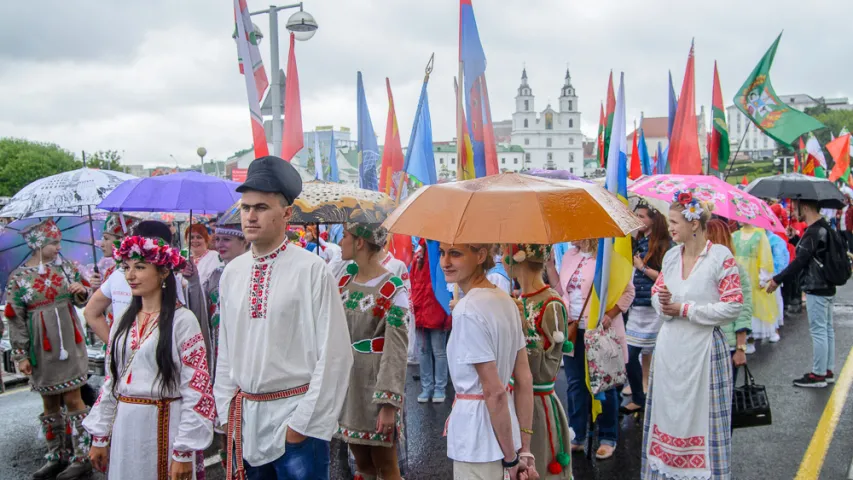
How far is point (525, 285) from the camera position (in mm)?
3684

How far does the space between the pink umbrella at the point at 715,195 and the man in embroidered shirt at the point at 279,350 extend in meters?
2.67

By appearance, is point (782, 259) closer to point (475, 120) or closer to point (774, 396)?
point (774, 396)

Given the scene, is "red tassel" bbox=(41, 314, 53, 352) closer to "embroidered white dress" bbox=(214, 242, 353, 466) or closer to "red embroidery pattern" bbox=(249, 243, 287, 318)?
"embroidered white dress" bbox=(214, 242, 353, 466)

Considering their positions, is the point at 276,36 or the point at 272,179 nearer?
the point at 272,179

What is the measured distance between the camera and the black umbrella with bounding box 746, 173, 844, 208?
21.4ft

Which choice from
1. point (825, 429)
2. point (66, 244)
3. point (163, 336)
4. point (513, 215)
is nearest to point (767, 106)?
point (825, 429)

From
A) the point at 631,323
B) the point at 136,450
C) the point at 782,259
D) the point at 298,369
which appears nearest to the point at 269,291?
the point at 298,369

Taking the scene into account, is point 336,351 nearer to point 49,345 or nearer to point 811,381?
point 49,345

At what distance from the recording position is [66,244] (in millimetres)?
7082

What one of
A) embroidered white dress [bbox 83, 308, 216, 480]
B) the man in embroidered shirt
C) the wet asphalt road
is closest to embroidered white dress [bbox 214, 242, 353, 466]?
the man in embroidered shirt

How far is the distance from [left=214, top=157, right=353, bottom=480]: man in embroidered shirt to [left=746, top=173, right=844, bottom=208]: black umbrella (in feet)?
19.1

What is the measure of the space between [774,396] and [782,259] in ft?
11.0

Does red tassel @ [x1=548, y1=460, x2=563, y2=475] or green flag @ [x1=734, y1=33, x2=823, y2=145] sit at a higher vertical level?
green flag @ [x1=734, y1=33, x2=823, y2=145]

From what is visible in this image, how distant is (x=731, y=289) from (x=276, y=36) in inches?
297
